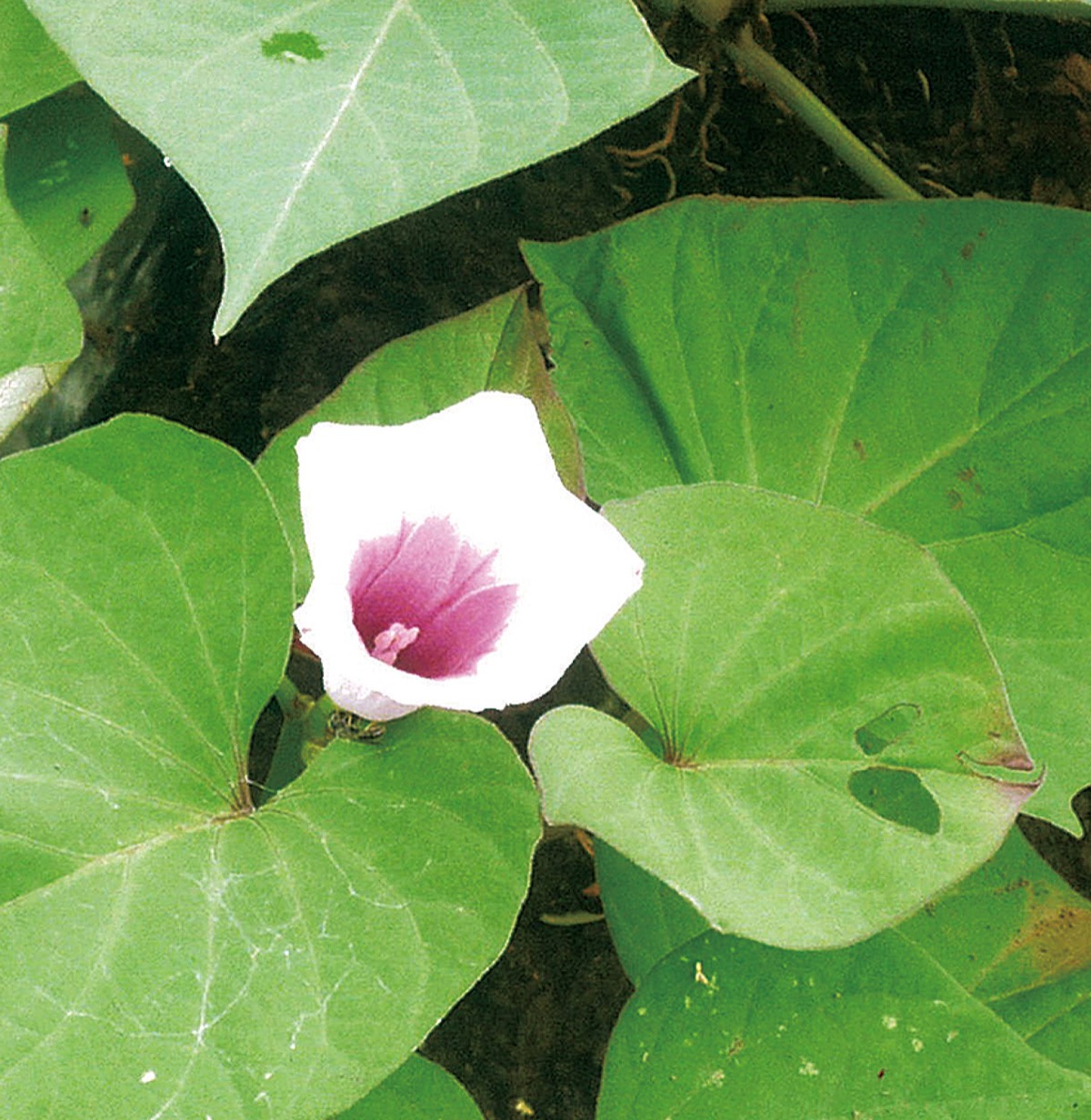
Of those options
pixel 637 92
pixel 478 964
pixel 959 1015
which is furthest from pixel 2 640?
pixel 959 1015

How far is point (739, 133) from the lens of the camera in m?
1.16

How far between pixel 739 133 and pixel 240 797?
75 cm

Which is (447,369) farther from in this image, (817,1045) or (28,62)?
(817,1045)

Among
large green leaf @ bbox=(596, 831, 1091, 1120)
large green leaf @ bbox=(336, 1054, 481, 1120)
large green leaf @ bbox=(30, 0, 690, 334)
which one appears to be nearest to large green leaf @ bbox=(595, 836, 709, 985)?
large green leaf @ bbox=(596, 831, 1091, 1120)

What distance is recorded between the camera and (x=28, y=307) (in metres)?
0.76

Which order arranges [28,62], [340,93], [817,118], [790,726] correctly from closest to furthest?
1. [340,93]
2. [790,726]
3. [28,62]
4. [817,118]

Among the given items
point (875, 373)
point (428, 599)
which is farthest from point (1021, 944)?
point (428, 599)

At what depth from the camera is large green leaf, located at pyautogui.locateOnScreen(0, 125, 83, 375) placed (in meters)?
0.75

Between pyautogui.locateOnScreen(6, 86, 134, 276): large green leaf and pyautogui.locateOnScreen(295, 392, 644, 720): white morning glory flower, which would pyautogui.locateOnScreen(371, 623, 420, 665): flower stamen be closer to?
pyautogui.locateOnScreen(295, 392, 644, 720): white morning glory flower

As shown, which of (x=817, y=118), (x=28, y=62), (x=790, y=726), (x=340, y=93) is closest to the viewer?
(x=340, y=93)

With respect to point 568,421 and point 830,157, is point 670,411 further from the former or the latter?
point 830,157

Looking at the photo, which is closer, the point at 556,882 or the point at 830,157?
the point at 556,882

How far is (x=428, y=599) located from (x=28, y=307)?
0.30m

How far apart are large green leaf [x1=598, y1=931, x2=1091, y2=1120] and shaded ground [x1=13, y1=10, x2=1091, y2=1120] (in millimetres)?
236
